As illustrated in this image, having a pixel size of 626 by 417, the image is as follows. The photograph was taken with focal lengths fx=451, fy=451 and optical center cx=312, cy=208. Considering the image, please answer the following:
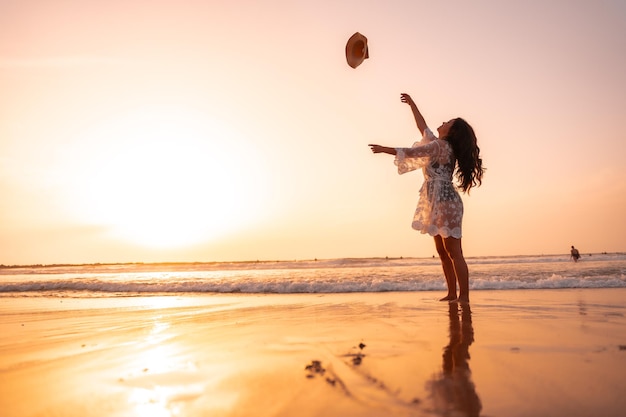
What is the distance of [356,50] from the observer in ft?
20.7

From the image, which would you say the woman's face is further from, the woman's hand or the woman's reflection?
the woman's reflection

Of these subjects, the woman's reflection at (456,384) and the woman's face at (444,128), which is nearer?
the woman's reflection at (456,384)

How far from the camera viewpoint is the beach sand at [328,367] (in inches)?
71.2

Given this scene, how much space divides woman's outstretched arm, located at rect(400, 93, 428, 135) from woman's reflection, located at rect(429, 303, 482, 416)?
3531mm

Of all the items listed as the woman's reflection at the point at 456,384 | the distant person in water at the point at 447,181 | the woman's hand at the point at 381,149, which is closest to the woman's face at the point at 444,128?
the distant person in water at the point at 447,181

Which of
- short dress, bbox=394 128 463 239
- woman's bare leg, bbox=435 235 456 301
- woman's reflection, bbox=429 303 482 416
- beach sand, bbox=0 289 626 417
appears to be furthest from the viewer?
woman's bare leg, bbox=435 235 456 301

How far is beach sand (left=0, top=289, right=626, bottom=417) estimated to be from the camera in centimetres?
181

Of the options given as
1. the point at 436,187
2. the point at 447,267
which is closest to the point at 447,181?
the point at 436,187

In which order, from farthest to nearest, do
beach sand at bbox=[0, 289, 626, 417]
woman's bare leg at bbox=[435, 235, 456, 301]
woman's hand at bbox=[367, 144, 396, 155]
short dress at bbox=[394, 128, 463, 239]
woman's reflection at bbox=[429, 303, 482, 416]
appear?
woman's bare leg at bbox=[435, 235, 456, 301] → short dress at bbox=[394, 128, 463, 239] → woman's hand at bbox=[367, 144, 396, 155] → beach sand at bbox=[0, 289, 626, 417] → woman's reflection at bbox=[429, 303, 482, 416]

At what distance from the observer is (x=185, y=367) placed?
8.44 ft

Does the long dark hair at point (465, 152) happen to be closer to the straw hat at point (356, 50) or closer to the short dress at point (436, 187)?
the short dress at point (436, 187)

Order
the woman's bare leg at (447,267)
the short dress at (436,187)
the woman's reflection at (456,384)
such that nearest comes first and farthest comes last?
the woman's reflection at (456,384) < the short dress at (436,187) < the woman's bare leg at (447,267)

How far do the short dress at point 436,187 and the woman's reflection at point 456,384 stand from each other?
2543mm

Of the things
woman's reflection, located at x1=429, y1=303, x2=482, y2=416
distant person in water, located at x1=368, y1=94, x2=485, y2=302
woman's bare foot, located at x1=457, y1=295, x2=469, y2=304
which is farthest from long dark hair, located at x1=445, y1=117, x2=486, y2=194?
woman's reflection, located at x1=429, y1=303, x2=482, y2=416
